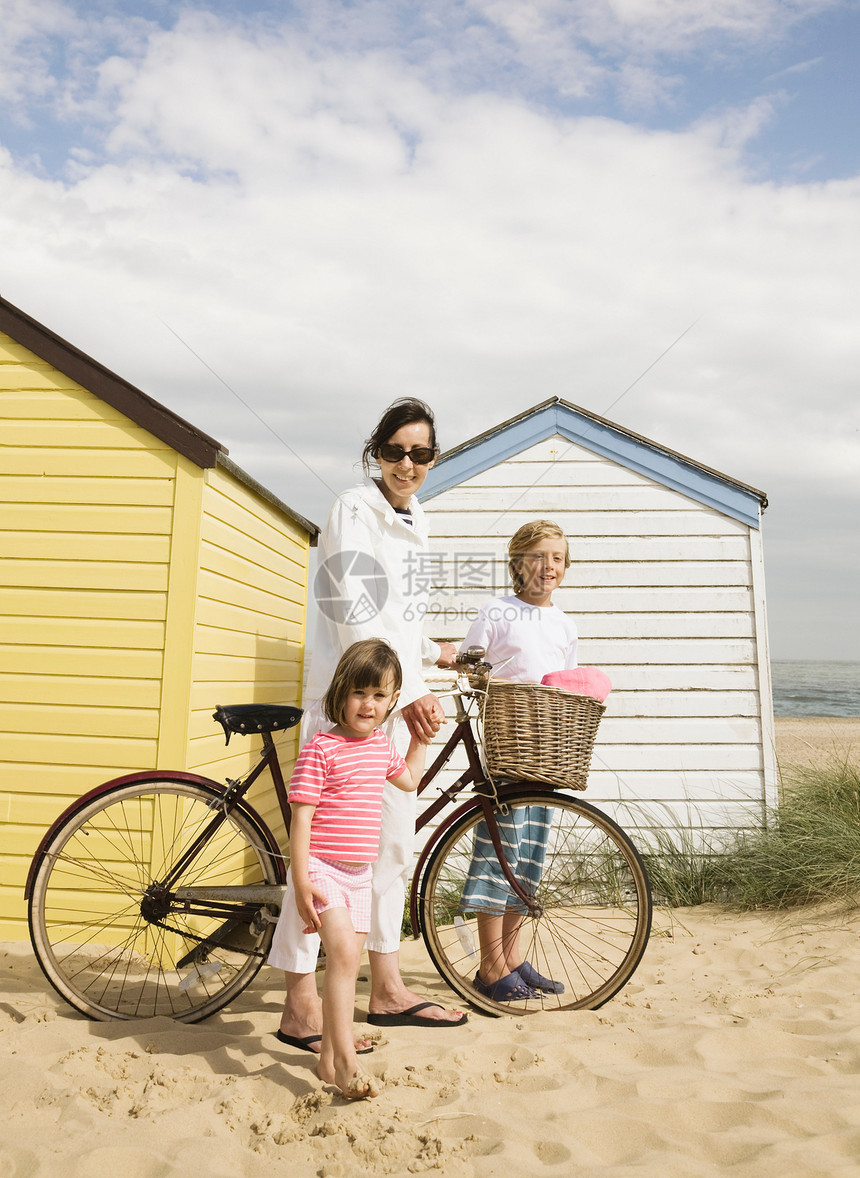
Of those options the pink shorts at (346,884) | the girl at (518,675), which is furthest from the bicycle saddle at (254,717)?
the girl at (518,675)

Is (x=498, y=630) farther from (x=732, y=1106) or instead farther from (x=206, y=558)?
(x=732, y=1106)

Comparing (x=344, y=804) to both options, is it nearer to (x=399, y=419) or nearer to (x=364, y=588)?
(x=364, y=588)

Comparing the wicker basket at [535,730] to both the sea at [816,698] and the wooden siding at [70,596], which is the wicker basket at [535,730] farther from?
the sea at [816,698]

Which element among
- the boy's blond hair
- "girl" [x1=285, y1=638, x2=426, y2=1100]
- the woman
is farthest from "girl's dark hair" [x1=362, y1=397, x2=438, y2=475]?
"girl" [x1=285, y1=638, x2=426, y2=1100]

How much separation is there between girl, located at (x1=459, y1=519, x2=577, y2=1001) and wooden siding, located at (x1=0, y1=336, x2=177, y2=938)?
4.98 ft

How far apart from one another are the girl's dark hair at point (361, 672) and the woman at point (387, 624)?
32 cm

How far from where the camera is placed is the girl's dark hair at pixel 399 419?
3.01 m

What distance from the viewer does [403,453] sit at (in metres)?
3.00

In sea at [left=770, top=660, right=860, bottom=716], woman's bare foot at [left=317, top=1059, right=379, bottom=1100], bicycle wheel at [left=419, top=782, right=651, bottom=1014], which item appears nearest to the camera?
woman's bare foot at [left=317, top=1059, right=379, bottom=1100]

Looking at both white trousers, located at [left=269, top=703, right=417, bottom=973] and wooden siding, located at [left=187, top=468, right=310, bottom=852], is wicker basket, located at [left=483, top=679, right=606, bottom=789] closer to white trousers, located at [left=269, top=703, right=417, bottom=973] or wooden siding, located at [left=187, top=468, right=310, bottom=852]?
white trousers, located at [left=269, top=703, right=417, bottom=973]

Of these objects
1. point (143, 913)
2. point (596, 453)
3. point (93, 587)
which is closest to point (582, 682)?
point (143, 913)

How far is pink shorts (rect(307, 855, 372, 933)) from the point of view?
2305mm

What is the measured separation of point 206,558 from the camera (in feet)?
12.4

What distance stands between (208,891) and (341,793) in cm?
78
